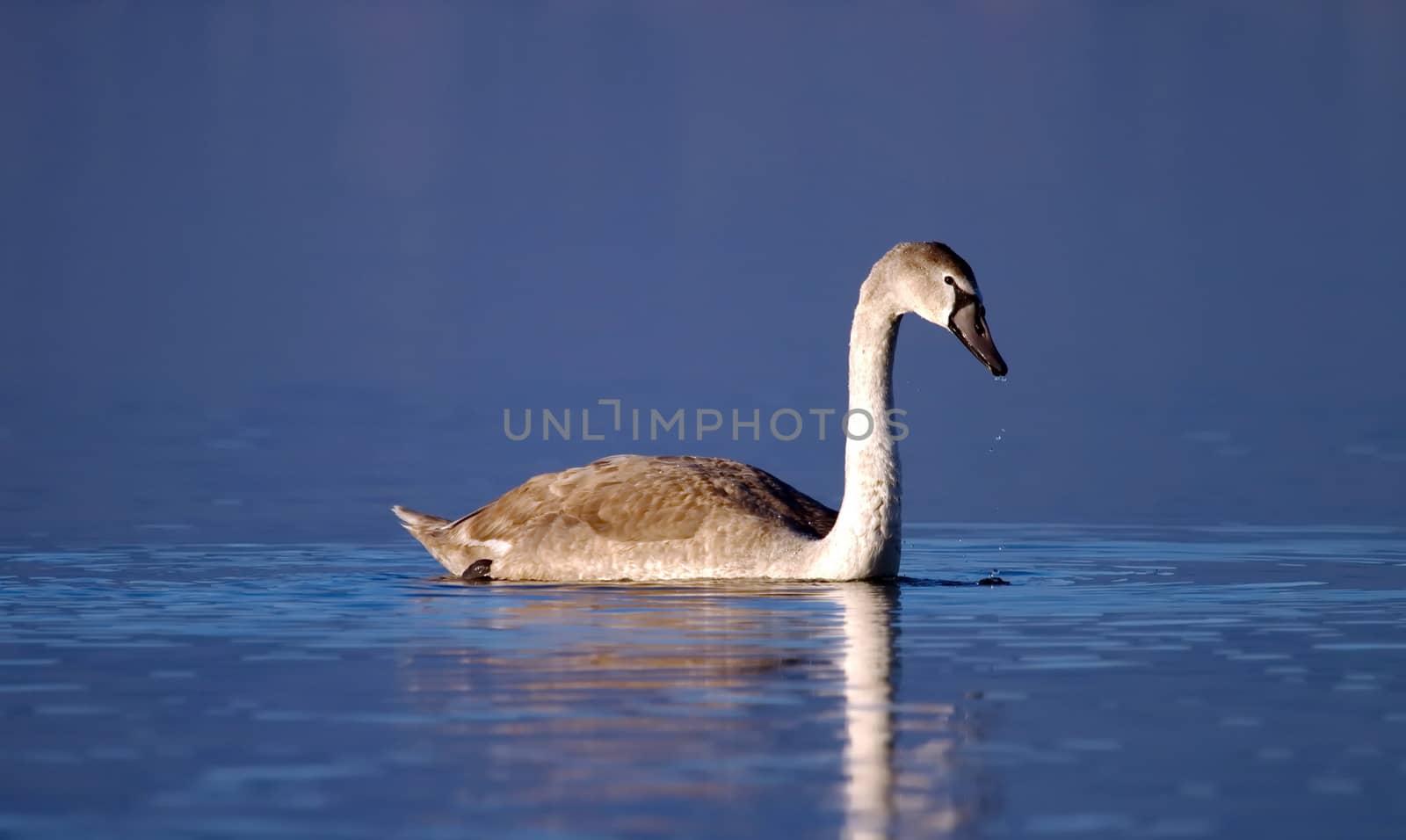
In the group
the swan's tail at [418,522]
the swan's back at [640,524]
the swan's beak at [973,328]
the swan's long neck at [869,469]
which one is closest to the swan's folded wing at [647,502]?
the swan's back at [640,524]

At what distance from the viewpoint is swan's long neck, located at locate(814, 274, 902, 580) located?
16125mm

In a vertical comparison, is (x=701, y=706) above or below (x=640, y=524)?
below

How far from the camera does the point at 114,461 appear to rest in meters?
26.9

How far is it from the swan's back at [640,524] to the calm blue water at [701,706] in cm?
35

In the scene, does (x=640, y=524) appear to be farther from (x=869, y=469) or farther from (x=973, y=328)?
(x=973, y=328)

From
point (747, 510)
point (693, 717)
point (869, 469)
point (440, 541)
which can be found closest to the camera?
point (693, 717)

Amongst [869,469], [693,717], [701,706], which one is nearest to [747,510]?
[869,469]

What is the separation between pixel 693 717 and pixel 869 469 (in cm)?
552

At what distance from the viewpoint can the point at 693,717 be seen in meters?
10.9

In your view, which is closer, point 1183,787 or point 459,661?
point 1183,787

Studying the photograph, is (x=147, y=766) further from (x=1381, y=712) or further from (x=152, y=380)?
(x=152, y=380)

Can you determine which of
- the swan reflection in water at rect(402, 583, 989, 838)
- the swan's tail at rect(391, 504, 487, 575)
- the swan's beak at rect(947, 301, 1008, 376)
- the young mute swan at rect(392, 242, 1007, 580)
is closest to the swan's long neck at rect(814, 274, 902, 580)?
the young mute swan at rect(392, 242, 1007, 580)

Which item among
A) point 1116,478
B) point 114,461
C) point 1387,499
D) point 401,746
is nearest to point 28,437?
point 114,461

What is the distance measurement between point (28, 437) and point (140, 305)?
3653cm
